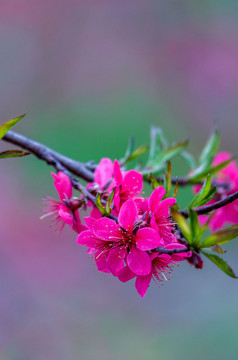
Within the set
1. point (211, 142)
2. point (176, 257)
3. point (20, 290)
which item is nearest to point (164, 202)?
point (176, 257)

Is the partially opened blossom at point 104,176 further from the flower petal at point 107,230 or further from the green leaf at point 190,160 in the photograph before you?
the green leaf at point 190,160

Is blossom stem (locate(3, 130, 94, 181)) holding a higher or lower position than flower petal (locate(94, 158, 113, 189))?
higher

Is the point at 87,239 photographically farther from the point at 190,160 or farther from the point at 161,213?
the point at 190,160

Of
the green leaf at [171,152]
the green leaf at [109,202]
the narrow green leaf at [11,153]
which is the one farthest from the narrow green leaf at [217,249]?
the green leaf at [171,152]

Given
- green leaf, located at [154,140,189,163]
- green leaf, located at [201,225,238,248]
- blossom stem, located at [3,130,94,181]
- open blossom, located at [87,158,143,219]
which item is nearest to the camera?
green leaf, located at [201,225,238,248]

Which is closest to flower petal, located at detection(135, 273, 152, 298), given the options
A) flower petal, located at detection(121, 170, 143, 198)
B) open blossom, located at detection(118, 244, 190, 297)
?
open blossom, located at detection(118, 244, 190, 297)

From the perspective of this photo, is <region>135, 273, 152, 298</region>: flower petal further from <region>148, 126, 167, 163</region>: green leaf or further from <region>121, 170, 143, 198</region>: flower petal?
<region>148, 126, 167, 163</region>: green leaf

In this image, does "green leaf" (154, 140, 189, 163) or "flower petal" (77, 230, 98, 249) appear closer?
"flower petal" (77, 230, 98, 249)
